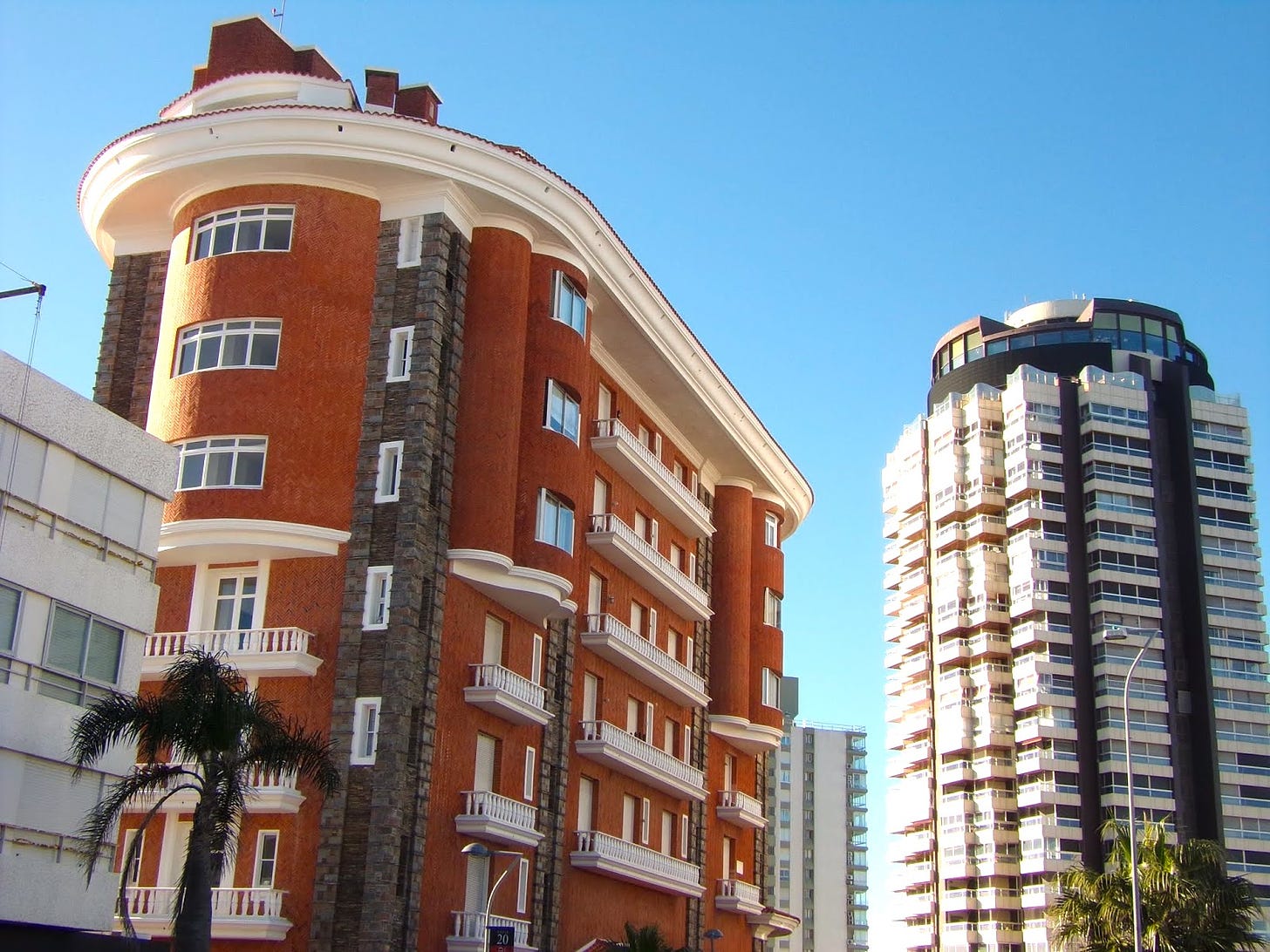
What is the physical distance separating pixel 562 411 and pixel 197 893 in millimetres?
21285

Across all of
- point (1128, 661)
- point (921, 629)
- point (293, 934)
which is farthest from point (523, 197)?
point (921, 629)

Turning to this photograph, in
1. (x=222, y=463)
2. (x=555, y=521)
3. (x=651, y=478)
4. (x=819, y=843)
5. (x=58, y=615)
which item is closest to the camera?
(x=58, y=615)

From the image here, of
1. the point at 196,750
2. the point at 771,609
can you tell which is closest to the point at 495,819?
the point at 196,750

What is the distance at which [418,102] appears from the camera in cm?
4547

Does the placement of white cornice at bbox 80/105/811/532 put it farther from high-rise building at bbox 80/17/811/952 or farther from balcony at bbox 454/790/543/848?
balcony at bbox 454/790/543/848

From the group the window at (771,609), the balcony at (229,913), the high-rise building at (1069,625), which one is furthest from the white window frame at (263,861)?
the high-rise building at (1069,625)

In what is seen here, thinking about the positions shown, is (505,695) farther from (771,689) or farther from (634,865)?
(771,689)

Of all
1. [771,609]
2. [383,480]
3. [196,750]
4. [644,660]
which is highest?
[771,609]

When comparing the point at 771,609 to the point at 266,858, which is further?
the point at 771,609

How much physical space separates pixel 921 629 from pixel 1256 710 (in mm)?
23611

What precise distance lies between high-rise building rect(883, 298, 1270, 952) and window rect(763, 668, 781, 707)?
4110cm

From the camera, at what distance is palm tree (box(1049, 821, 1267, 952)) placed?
143ft

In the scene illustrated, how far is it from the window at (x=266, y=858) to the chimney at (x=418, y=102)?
834 inches

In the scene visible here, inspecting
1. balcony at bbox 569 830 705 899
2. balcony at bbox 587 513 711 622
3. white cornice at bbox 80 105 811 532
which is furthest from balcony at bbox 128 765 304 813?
white cornice at bbox 80 105 811 532
